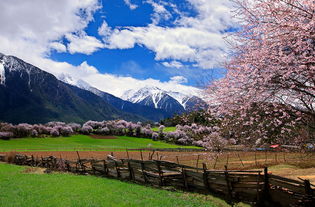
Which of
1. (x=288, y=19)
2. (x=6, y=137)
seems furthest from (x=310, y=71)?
(x=6, y=137)

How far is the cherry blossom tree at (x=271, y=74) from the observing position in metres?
6.55

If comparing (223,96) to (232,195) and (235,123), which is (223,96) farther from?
(232,195)

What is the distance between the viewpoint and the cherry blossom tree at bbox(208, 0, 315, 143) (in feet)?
21.5

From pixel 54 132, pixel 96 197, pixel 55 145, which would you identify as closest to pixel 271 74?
pixel 96 197

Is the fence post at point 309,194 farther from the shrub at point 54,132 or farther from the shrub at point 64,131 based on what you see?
the shrub at point 64,131

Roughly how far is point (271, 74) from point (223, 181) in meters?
6.71

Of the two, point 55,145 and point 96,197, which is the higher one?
point 96,197

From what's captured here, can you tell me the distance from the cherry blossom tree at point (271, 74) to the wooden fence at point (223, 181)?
180cm

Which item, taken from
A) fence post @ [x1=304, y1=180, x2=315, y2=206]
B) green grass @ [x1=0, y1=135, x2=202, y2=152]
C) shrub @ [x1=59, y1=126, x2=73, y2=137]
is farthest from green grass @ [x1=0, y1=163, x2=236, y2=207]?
shrub @ [x1=59, y1=126, x2=73, y2=137]

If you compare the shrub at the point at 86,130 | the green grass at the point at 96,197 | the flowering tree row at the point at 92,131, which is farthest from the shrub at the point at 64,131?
the green grass at the point at 96,197

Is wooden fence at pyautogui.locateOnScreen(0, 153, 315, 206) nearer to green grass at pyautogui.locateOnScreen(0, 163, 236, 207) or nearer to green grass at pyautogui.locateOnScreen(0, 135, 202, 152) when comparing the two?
green grass at pyautogui.locateOnScreen(0, 163, 236, 207)

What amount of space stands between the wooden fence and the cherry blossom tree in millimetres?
1798

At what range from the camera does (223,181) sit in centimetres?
1216

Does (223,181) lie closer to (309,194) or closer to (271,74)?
(309,194)
